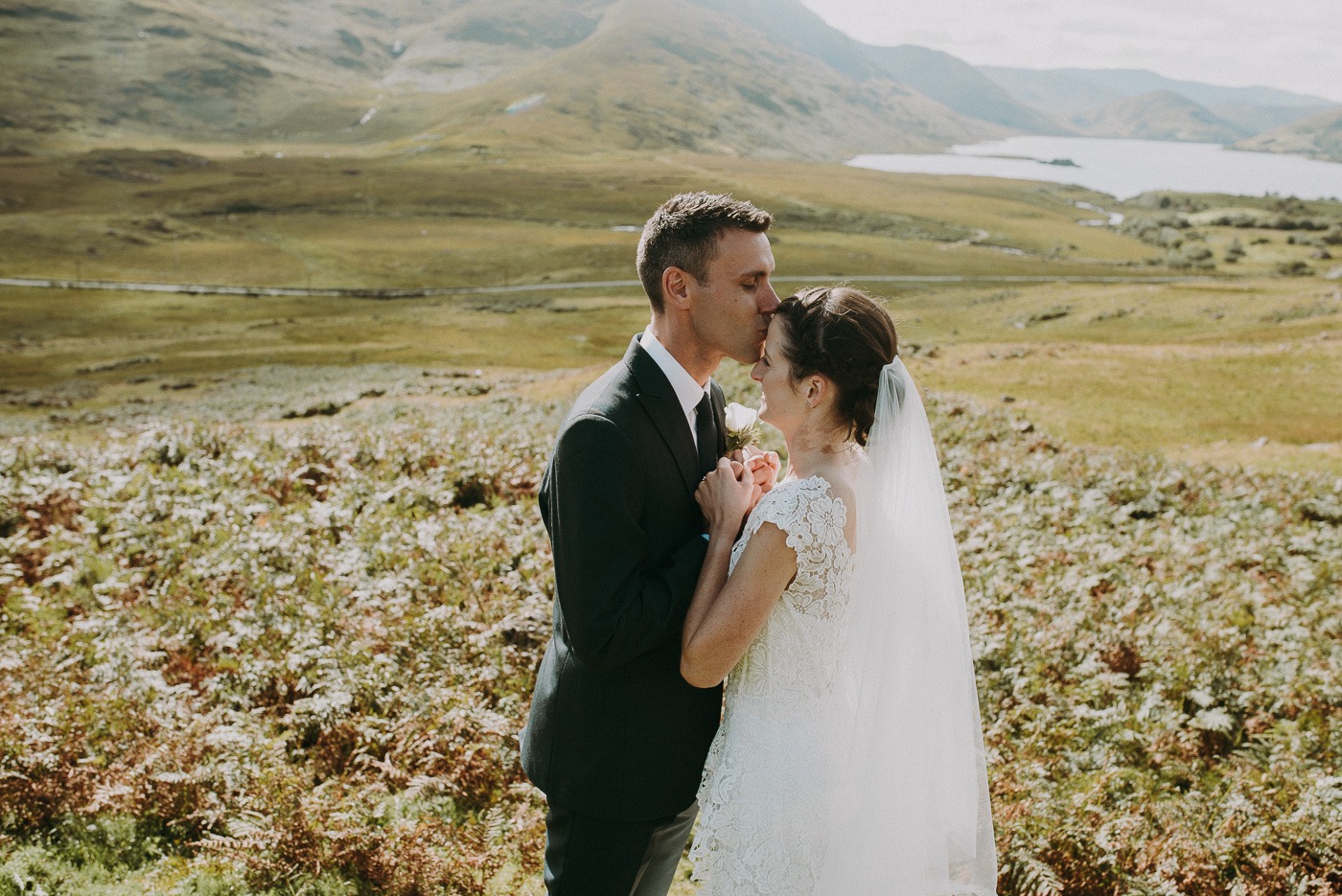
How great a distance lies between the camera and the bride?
12.9 ft

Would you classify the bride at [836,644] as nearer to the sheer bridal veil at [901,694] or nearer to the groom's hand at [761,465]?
the sheer bridal veil at [901,694]

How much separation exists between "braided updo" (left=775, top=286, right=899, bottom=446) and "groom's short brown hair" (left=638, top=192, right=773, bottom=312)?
0.42m

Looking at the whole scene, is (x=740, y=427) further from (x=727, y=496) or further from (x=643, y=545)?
(x=643, y=545)

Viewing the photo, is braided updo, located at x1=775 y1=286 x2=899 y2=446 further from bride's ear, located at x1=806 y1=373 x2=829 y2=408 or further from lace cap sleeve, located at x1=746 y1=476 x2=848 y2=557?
lace cap sleeve, located at x1=746 y1=476 x2=848 y2=557

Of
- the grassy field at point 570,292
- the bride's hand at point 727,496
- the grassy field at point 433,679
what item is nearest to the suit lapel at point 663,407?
the bride's hand at point 727,496

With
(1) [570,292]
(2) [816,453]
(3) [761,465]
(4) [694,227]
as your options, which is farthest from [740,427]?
(1) [570,292]

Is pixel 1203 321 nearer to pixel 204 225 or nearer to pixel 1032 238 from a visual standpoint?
pixel 1032 238

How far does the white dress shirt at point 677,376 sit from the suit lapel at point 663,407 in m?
0.03

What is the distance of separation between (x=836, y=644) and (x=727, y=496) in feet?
3.19

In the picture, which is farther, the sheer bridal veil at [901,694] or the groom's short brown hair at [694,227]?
the sheer bridal veil at [901,694]

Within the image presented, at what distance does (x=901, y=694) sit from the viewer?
15.1 ft

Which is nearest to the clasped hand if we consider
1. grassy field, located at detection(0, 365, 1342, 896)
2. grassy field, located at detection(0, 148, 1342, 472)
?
grassy field, located at detection(0, 148, 1342, 472)

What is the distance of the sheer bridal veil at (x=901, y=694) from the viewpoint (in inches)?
174

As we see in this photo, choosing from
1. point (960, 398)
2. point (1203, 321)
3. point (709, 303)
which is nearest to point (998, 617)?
point (709, 303)
